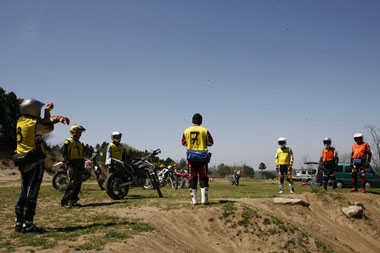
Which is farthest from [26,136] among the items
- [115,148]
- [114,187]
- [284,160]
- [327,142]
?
[327,142]

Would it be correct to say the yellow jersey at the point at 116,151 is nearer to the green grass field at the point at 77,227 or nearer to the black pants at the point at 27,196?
the green grass field at the point at 77,227

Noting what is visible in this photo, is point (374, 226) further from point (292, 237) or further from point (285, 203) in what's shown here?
point (292, 237)

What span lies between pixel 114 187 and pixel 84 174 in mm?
3903

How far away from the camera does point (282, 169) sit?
11.3 meters

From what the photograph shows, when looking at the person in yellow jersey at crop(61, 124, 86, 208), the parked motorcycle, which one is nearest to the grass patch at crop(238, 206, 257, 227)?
the person in yellow jersey at crop(61, 124, 86, 208)

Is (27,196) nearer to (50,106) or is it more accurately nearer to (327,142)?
(50,106)

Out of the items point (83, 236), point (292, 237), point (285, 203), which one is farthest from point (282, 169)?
point (83, 236)

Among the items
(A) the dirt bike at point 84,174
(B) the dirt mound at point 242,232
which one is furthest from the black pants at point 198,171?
(A) the dirt bike at point 84,174

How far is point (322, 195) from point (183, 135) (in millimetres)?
6465

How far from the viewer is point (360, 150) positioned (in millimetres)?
11086

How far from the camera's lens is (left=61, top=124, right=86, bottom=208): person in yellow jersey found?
745 cm

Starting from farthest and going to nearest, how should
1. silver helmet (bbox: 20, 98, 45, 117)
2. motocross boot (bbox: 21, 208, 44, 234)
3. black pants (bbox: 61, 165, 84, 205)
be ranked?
1. black pants (bbox: 61, 165, 84, 205)
2. silver helmet (bbox: 20, 98, 45, 117)
3. motocross boot (bbox: 21, 208, 44, 234)

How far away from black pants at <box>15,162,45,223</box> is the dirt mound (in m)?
1.71

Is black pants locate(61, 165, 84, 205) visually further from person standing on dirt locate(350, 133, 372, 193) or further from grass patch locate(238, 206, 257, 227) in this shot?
person standing on dirt locate(350, 133, 372, 193)
